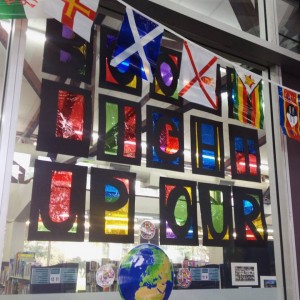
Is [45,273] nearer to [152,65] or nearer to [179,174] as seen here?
[179,174]

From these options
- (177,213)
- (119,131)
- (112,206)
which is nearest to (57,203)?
(112,206)

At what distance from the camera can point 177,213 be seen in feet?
7.59

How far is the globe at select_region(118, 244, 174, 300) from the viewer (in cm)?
197

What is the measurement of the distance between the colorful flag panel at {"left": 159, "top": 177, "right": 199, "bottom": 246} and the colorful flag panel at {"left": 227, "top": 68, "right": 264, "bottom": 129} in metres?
0.66

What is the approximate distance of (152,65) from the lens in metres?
2.10

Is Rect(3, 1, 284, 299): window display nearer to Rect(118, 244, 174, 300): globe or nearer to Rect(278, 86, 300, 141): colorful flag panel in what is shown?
Rect(118, 244, 174, 300): globe

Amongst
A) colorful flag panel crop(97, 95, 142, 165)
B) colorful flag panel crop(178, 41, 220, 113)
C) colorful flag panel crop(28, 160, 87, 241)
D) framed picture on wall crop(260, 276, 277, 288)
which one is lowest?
framed picture on wall crop(260, 276, 277, 288)

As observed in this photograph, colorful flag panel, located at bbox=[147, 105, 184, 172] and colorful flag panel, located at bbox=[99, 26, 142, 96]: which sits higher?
colorful flag panel, located at bbox=[99, 26, 142, 96]

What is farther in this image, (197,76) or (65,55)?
(197,76)

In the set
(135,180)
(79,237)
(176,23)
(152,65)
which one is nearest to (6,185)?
(79,237)

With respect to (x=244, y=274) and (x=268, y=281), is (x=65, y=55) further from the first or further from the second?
(x=268, y=281)

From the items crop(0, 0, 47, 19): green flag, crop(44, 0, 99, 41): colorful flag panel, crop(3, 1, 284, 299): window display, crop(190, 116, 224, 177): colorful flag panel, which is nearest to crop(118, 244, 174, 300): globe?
crop(3, 1, 284, 299): window display

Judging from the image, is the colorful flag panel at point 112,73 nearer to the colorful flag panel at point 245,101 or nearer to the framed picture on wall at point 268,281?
the colorful flag panel at point 245,101

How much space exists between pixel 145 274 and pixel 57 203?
1.88 ft
